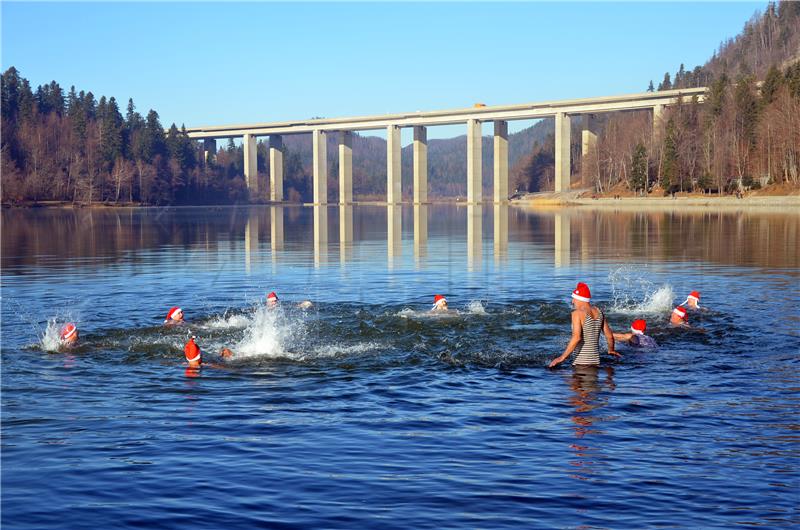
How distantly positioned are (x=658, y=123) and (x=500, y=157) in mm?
38145

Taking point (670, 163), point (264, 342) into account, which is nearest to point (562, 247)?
point (264, 342)

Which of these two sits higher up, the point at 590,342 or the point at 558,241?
the point at 558,241

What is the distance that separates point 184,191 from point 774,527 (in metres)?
185

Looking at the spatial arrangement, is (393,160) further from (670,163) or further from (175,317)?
(175,317)

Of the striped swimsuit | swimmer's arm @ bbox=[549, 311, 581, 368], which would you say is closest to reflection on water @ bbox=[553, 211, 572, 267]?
the striped swimsuit

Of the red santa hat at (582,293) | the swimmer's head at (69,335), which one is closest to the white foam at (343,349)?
the red santa hat at (582,293)

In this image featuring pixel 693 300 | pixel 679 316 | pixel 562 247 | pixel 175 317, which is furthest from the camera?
pixel 562 247

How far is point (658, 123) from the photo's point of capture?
145500 millimetres

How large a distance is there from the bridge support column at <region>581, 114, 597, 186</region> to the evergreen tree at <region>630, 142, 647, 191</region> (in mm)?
21819

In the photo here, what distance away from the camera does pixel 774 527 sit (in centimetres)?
864

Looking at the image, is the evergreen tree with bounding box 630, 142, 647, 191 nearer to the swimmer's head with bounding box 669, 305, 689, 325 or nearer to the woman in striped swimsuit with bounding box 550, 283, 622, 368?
Result: the swimmer's head with bounding box 669, 305, 689, 325

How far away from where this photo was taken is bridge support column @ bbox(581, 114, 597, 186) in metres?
159

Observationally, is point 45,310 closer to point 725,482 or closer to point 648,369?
point 648,369

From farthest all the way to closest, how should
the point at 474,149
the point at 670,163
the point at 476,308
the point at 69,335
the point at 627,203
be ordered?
1. the point at 474,149
2. the point at 627,203
3. the point at 670,163
4. the point at 476,308
5. the point at 69,335
